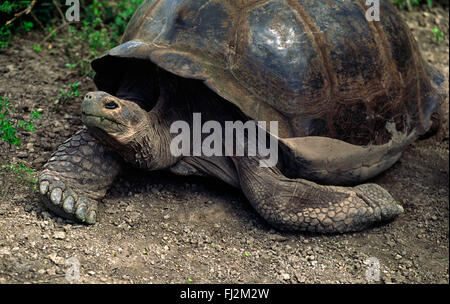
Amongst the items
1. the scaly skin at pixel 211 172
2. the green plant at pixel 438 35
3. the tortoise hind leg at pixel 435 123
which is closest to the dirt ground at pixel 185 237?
the scaly skin at pixel 211 172

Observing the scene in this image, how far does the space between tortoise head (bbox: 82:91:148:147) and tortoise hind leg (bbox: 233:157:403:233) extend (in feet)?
2.38

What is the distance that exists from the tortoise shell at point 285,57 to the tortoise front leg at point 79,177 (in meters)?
0.64

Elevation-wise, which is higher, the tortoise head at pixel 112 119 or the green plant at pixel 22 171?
the tortoise head at pixel 112 119

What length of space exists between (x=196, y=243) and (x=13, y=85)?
2.16 meters

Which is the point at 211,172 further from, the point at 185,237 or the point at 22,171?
the point at 22,171

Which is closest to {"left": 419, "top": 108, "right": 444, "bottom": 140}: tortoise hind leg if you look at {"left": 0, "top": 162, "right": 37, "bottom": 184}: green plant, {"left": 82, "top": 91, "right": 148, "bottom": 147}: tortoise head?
{"left": 82, "top": 91, "right": 148, "bottom": 147}: tortoise head

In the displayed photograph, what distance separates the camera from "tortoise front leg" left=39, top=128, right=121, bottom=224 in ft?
10.2

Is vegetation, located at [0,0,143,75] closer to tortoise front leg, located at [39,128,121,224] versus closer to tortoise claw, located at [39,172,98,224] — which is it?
tortoise front leg, located at [39,128,121,224]

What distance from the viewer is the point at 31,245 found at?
2873mm

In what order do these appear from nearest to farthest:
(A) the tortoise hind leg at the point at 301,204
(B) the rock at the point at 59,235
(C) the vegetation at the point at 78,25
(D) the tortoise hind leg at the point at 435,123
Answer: (B) the rock at the point at 59,235, (A) the tortoise hind leg at the point at 301,204, (D) the tortoise hind leg at the point at 435,123, (C) the vegetation at the point at 78,25

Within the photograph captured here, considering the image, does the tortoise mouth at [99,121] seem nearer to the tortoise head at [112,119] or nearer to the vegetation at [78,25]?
the tortoise head at [112,119]

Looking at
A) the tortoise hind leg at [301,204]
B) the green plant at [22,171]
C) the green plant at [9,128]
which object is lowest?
the tortoise hind leg at [301,204]

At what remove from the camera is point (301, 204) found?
3.36 meters

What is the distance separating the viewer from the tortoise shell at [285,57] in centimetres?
322
